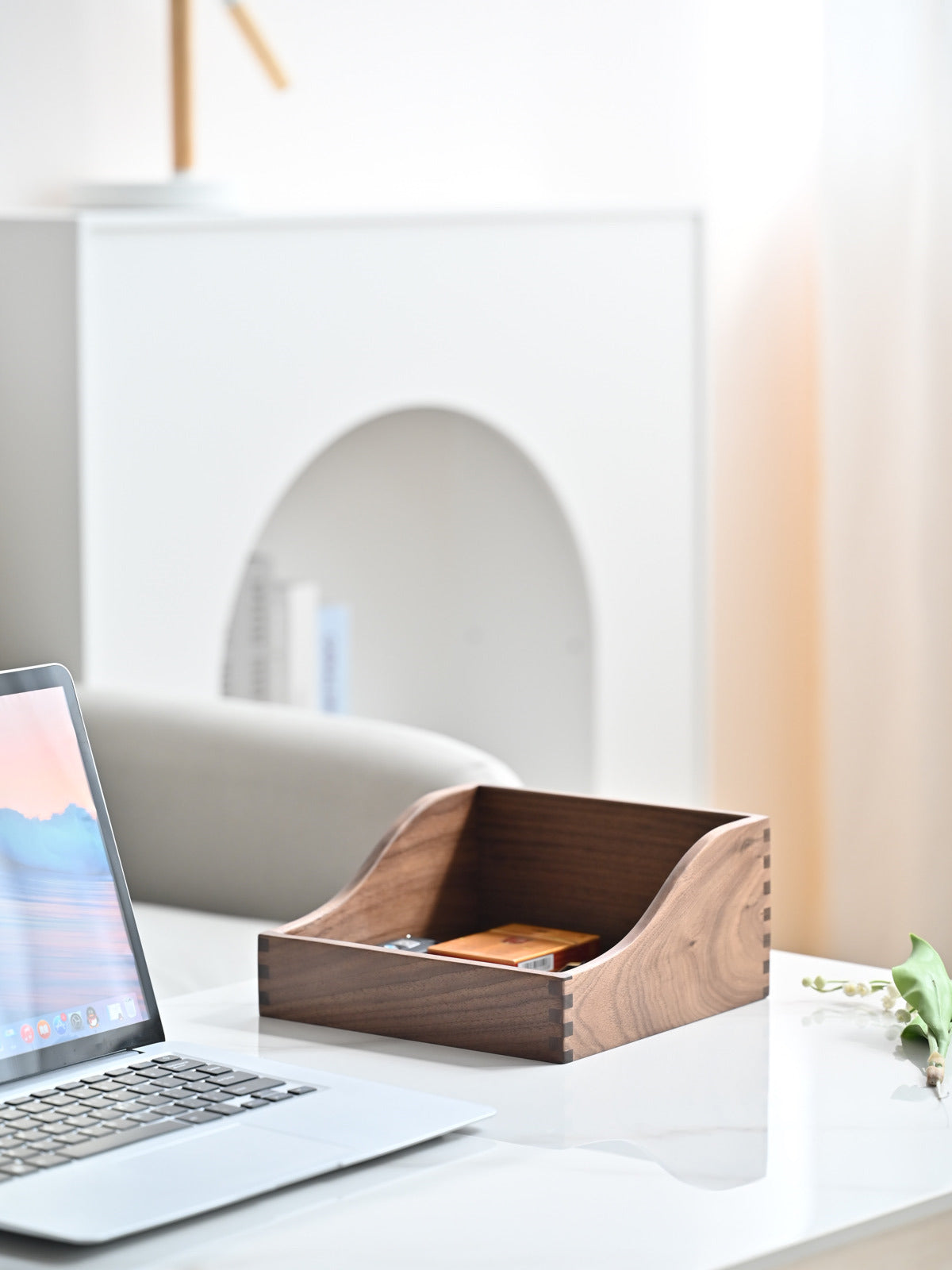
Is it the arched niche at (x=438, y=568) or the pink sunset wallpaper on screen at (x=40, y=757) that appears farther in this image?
the arched niche at (x=438, y=568)

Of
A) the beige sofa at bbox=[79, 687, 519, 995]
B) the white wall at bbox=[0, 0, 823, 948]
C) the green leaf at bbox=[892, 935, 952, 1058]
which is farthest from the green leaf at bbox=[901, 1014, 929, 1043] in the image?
the white wall at bbox=[0, 0, 823, 948]

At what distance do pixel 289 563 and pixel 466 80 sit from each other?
2.40 ft

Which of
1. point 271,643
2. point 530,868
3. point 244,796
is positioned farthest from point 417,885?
point 271,643

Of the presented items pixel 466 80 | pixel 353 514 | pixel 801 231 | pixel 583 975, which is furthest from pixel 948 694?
pixel 583 975

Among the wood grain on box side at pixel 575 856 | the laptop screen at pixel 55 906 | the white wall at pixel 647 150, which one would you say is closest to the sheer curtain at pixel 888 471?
A: the white wall at pixel 647 150

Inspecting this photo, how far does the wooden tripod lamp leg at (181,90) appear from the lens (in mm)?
1993

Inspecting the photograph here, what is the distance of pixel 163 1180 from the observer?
1.78 ft

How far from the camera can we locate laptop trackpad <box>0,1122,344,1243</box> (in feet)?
1.68

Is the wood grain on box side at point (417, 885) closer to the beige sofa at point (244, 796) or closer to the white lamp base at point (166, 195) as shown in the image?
the beige sofa at point (244, 796)

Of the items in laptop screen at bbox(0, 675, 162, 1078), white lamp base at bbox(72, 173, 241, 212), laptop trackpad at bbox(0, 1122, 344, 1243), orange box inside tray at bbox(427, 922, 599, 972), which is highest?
white lamp base at bbox(72, 173, 241, 212)

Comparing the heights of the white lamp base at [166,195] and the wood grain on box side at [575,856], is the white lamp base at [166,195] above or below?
above

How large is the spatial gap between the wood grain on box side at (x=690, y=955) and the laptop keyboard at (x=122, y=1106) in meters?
0.16

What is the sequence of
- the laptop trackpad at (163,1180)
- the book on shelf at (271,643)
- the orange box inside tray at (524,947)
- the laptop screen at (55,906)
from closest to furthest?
the laptop trackpad at (163,1180) → the laptop screen at (55,906) → the orange box inside tray at (524,947) → the book on shelf at (271,643)

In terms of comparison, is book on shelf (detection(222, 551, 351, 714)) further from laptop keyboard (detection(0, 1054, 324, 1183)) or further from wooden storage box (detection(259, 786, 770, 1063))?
laptop keyboard (detection(0, 1054, 324, 1183))
